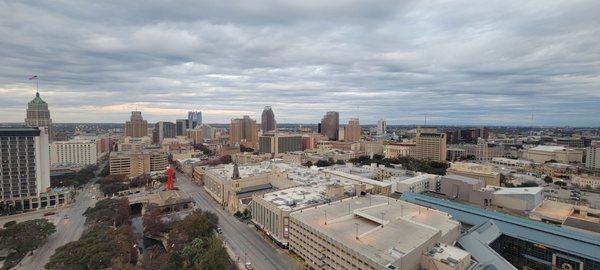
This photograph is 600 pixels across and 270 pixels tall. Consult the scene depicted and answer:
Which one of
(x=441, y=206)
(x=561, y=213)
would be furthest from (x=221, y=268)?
(x=561, y=213)

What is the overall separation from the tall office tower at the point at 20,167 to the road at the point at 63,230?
8841 mm

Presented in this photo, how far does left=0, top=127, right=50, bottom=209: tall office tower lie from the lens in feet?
234

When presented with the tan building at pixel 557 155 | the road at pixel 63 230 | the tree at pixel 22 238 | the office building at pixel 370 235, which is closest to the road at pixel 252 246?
the office building at pixel 370 235

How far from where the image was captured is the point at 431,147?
429ft

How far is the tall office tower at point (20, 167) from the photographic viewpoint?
71188 mm

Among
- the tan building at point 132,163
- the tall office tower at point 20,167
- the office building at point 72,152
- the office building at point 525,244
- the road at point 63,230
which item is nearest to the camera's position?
the office building at point 525,244

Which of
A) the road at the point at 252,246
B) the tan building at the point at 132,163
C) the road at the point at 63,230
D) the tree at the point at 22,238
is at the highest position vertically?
the tan building at the point at 132,163

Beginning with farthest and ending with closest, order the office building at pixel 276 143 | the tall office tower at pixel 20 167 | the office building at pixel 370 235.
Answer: the office building at pixel 276 143
the tall office tower at pixel 20 167
the office building at pixel 370 235

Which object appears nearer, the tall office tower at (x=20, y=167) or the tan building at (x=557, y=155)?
the tall office tower at (x=20, y=167)

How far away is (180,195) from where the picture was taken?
8094 cm

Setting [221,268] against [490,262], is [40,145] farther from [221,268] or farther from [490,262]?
[490,262]

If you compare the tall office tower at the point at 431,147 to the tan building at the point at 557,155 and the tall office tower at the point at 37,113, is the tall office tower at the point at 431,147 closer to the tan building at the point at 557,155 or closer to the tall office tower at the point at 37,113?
the tan building at the point at 557,155

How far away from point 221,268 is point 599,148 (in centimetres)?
13510

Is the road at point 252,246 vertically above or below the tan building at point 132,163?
below
